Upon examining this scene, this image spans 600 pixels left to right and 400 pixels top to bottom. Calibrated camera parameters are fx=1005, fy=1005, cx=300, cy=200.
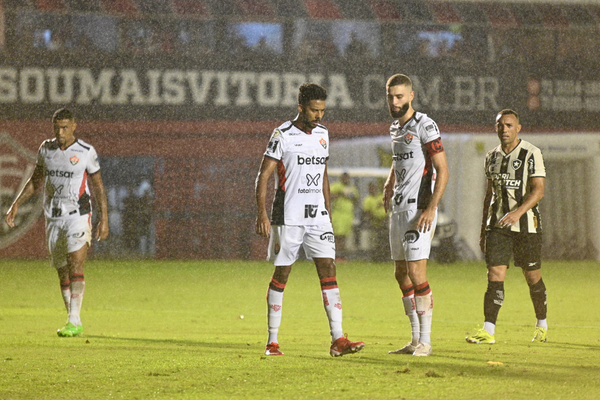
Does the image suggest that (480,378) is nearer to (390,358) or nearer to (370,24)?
(390,358)

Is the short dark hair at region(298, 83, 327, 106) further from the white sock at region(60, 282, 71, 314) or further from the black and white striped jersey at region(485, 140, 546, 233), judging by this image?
the white sock at region(60, 282, 71, 314)

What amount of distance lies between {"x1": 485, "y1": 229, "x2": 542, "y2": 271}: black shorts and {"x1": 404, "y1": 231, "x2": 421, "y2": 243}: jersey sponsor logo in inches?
58.8

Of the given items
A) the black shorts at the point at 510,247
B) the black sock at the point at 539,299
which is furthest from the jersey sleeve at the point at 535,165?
the black sock at the point at 539,299

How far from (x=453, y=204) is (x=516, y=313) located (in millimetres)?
11013

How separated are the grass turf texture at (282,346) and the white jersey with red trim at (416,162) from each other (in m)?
1.14

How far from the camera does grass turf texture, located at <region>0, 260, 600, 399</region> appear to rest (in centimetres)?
579

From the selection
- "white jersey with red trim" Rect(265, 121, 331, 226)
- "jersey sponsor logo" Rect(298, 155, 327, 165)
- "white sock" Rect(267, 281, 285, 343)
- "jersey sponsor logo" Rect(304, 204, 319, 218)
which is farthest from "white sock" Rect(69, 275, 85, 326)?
"jersey sponsor logo" Rect(298, 155, 327, 165)

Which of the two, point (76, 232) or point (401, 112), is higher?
point (401, 112)

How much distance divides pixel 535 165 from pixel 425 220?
1.76 meters

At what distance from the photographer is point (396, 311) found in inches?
469

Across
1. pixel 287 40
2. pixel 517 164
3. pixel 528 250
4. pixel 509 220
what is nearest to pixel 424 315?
pixel 509 220

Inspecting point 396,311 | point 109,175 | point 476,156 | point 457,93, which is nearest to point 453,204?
point 476,156

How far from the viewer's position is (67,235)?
9.26 m

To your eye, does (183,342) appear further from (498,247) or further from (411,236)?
(498,247)
